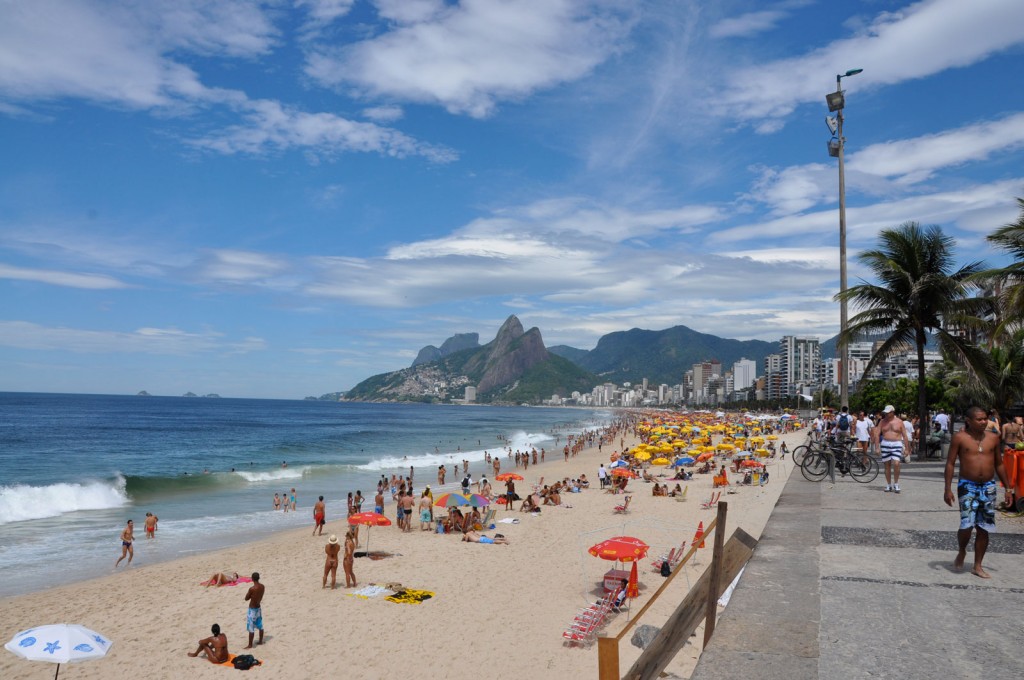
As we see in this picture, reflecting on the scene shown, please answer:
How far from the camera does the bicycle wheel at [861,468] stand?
10992 millimetres

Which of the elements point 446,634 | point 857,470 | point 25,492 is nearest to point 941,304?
point 857,470

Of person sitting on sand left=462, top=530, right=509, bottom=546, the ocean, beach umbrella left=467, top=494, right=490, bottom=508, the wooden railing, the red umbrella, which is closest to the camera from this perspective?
the wooden railing

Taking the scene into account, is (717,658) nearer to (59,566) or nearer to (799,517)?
(799,517)

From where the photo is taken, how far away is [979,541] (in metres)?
4.64

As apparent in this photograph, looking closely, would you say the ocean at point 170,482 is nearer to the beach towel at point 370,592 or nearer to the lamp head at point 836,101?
the beach towel at point 370,592

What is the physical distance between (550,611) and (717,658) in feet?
26.8

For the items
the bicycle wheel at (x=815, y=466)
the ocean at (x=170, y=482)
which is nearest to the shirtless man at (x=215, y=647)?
the ocean at (x=170, y=482)

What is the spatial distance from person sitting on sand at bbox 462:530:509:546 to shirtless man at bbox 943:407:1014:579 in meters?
12.1

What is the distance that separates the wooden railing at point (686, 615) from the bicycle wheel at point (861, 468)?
29.2 feet

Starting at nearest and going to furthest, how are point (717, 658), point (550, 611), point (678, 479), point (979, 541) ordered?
1. point (717, 658)
2. point (979, 541)
3. point (550, 611)
4. point (678, 479)

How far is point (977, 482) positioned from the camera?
188 inches

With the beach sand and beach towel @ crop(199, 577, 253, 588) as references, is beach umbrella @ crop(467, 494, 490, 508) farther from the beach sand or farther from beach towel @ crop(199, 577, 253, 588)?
beach towel @ crop(199, 577, 253, 588)

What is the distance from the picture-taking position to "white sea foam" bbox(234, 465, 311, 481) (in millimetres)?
34375

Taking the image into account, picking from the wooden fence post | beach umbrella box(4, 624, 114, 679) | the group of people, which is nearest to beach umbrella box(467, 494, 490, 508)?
the group of people
